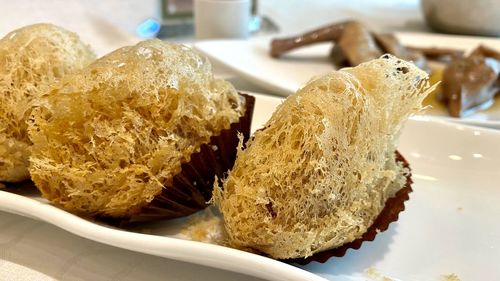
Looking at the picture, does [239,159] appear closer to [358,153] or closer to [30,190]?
[358,153]

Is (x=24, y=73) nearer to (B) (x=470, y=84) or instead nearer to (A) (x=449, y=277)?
(A) (x=449, y=277)

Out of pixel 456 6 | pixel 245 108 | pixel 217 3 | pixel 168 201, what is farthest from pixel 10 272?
pixel 456 6

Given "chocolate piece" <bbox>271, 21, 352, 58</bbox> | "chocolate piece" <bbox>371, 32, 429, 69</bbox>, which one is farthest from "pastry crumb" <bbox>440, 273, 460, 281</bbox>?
"chocolate piece" <bbox>271, 21, 352, 58</bbox>

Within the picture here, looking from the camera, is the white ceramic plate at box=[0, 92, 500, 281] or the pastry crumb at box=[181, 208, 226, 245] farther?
the pastry crumb at box=[181, 208, 226, 245]

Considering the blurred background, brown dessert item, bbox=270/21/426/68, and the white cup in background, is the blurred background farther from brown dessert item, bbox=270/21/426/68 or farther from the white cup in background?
brown dessert item, bbox=270/21/426/68

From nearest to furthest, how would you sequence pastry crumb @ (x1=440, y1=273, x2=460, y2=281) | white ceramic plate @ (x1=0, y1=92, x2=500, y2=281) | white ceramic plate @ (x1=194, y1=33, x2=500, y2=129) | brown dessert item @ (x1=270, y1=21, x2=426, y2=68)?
white ceramic plate @ (x1=0, y1=92, x2=500, y2=281)
pastry crumb @ (x1=440, y1=273, x2=460, y2=281)
white ceramic plate @ (x1=194, y1=33, x2=500, y2=129)
brown dessert item @ (x1=270, y1=21, x2=426, y2=68)

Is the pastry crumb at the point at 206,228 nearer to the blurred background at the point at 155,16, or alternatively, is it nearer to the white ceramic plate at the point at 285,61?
the white ceramic plate at the point at 285,61

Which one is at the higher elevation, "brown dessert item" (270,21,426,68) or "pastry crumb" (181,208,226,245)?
"pastry crumb" (181,208,226,245)

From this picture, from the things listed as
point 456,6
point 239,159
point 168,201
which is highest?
point 239,159
